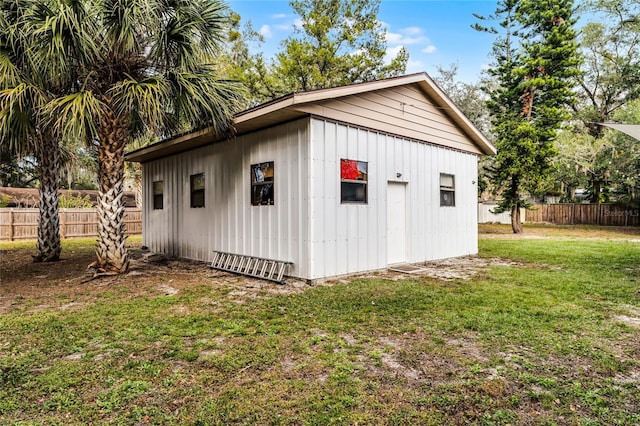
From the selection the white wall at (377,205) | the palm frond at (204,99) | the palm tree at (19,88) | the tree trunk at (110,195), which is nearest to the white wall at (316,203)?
the white wall at (377,205)

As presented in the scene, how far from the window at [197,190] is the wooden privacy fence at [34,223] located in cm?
864

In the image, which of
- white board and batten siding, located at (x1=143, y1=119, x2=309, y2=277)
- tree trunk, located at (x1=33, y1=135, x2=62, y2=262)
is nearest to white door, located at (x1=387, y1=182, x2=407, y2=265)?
white board and batten siding, located at (x1=143, y1=119, x2=309, y2=277)

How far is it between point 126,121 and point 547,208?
25397 millimetres

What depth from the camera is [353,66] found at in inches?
785

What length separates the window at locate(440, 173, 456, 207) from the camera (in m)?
9.30

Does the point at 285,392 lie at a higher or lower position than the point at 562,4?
lower

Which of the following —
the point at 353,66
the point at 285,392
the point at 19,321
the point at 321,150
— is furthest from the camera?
the point at 353,66

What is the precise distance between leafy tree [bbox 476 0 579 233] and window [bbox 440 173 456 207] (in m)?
8.52

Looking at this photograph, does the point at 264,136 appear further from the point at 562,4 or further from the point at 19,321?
the point at 562,4

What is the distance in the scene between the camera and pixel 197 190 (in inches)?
368

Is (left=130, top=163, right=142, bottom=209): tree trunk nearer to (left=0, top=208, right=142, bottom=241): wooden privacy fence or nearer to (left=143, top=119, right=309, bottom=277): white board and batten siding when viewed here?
(left=0, top=208, right=142, bottom=241): wooden privacy fence

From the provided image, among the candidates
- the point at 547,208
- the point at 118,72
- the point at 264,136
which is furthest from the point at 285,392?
the point at 547,208

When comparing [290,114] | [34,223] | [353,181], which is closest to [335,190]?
[353,181]

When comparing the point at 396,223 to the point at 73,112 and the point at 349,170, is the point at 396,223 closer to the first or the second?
the point at 349,170
